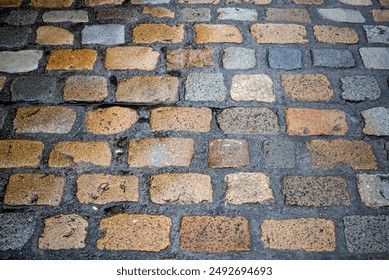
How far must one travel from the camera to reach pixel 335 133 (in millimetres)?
1396

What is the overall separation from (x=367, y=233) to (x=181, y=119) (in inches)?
29.5

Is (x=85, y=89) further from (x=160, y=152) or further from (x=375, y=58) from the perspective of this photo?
(x=375, y=58)

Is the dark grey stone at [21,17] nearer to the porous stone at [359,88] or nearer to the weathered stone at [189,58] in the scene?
the weathered stone at [189,58]

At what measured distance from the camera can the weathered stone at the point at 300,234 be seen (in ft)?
3.70

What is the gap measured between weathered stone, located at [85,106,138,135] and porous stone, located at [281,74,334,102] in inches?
25.4

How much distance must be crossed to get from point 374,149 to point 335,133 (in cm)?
15

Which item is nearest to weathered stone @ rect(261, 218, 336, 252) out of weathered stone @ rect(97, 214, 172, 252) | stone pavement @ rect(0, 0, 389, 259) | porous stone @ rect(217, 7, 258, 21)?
stone pavement @ rect(0, 0, 389, 259)

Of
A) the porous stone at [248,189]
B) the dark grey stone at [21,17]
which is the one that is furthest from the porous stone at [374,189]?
the dark grey stone at [21,17]

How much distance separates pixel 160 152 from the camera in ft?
4.34

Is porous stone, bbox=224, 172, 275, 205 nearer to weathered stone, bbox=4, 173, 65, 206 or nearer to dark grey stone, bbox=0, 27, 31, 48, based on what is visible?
weathered stone, bbox=4, 173, 65, 206

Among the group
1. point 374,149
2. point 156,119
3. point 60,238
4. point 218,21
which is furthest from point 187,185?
point 218,21

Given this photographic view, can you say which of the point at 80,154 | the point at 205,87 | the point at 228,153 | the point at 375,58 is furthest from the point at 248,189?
the point at 375,58
